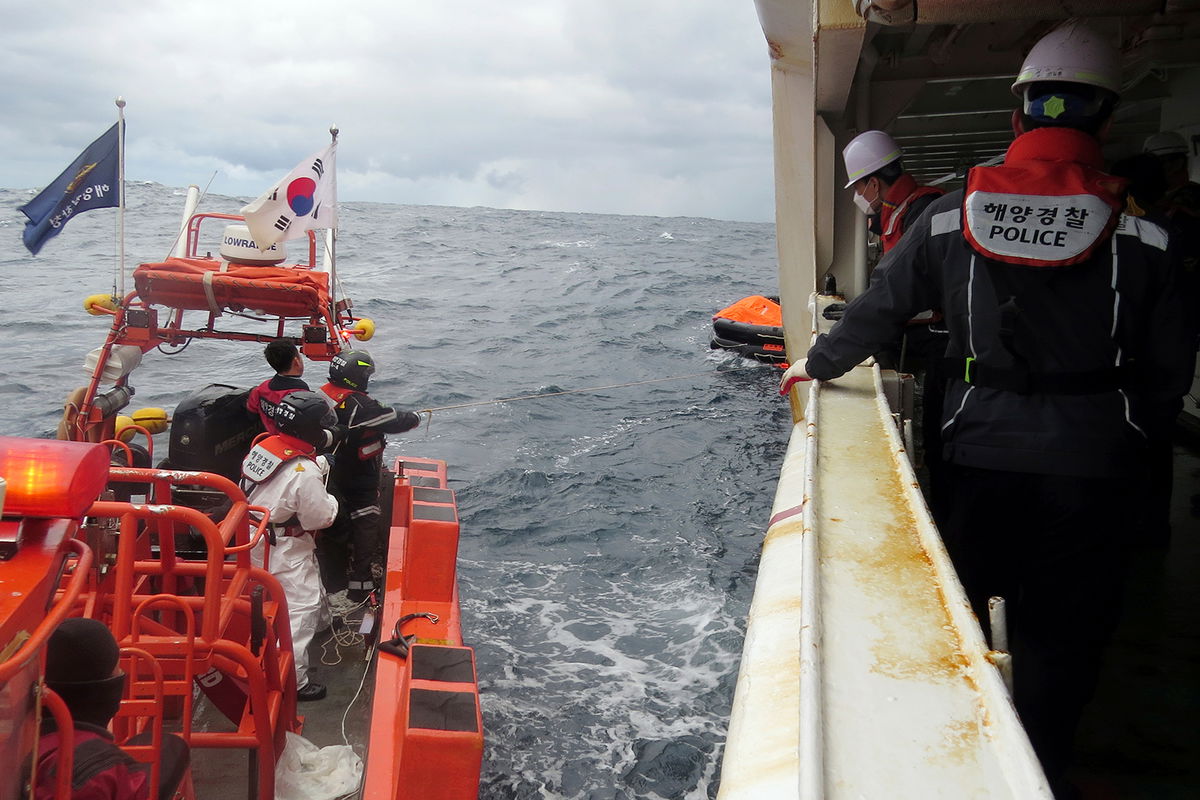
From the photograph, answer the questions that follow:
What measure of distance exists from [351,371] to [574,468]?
19.8 feet

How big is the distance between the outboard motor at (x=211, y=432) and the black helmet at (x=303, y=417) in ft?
2.43

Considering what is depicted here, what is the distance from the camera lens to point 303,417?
4977 mm

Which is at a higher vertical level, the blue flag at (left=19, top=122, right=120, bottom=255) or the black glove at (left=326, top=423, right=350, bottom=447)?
the blue flag at (left=19, top=122, right=120, bottom=255)

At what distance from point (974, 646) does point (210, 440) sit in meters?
4.94

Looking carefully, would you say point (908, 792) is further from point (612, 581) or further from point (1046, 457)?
point (612, 581)

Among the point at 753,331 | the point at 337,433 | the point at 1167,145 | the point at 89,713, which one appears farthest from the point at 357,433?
the point at 753,331

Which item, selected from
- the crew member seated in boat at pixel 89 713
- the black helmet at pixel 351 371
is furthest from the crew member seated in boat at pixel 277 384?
the crew member seated in boat at pixel 89 713

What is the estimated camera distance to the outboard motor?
550 centimetres

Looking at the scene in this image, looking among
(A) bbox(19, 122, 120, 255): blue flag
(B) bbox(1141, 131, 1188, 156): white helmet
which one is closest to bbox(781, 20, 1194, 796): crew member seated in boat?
(B) bbox(1141, 131, 1188, 156): white helmet

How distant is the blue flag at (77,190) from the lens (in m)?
6.76

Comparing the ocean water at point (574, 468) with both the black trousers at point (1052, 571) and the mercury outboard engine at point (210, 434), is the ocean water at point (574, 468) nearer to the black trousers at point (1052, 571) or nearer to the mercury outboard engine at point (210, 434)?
the mercury outboard engine at point (210, 434)

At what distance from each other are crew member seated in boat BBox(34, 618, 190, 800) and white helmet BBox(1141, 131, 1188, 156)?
15.5 ft

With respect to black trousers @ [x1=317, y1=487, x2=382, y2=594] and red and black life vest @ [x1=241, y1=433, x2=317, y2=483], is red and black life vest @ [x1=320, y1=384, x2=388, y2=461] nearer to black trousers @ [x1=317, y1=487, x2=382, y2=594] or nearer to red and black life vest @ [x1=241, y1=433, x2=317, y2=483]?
black trousers @ [x1=317, y1=487, x2=382, y2=594]

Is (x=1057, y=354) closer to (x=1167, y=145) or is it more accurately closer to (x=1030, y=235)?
(x=1030, y=235)
